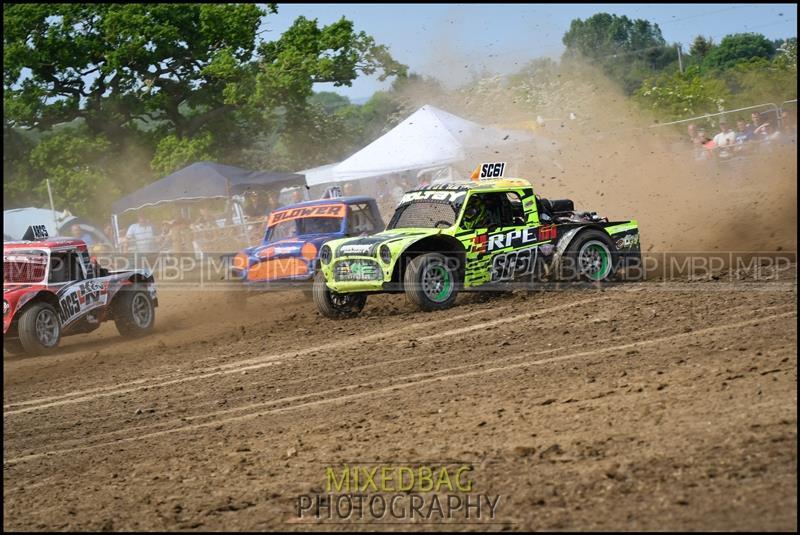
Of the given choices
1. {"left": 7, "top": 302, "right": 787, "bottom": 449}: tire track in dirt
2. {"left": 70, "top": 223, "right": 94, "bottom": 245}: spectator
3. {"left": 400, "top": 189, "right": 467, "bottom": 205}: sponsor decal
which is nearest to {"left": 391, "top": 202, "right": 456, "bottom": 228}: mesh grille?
{"left": 400, "top": 189, "right": 467, "bottom": 205}: sponsor decal

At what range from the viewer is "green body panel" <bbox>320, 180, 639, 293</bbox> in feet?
41.4

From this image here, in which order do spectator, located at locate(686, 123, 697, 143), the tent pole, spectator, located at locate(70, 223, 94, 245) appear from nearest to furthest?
spectator, located at locate(686, 123, 697, 143) < the tent pole < spectator, located at locate(70, 223, 94, 245)

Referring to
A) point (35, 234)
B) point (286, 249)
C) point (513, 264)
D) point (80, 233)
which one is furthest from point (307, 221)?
point (80, 233)

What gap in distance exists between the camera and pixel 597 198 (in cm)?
2267

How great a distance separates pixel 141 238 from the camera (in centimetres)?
2744

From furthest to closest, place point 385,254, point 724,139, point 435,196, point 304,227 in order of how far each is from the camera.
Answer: point 724,139
point 304,227
point 435,196
point 385,254

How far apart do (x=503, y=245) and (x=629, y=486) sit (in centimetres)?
815

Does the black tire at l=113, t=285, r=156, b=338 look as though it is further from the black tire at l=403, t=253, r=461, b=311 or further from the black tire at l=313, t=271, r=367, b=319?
the black tire at l=403, t=253, r=461, b=311

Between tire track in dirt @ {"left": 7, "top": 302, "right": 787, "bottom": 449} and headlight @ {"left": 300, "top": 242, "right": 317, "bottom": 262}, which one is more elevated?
headlight @ {"left": 300, "top": 242, "right": 317, "bottom": 262}

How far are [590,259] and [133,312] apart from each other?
7273mm

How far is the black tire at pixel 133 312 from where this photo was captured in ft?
49.9

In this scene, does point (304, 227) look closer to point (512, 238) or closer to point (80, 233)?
point (512, 238)

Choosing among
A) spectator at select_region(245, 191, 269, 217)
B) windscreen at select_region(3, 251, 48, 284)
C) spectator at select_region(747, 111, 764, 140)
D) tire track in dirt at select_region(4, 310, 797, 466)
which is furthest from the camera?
spectator at select_region(245, 191, 269, 217)

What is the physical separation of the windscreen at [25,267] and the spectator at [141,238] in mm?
12653
